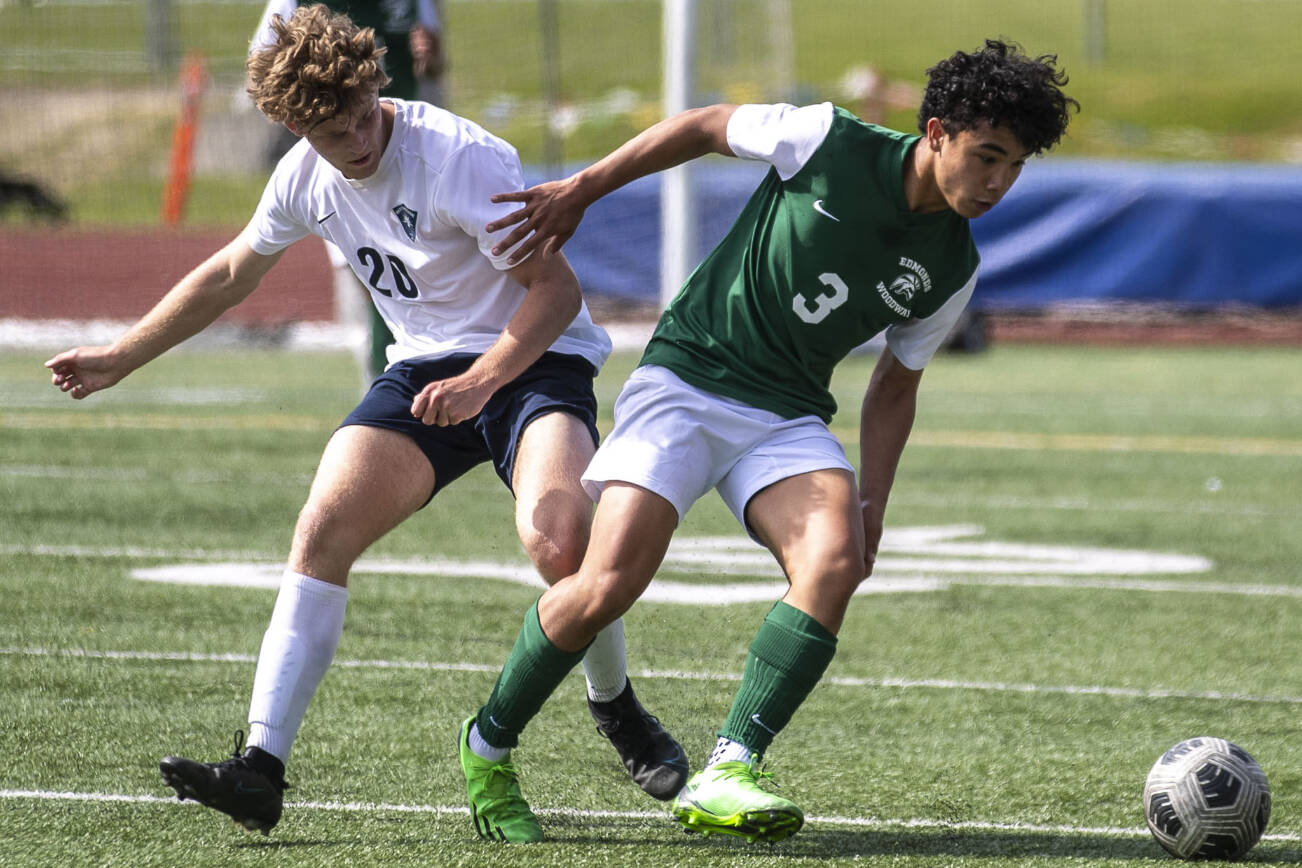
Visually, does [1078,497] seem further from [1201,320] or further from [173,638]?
[1201,320]

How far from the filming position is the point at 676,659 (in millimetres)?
5934

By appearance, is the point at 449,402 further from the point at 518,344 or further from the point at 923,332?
the point at 923,332

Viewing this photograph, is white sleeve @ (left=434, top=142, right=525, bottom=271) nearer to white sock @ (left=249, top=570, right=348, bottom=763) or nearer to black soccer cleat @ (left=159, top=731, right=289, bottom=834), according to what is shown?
white sock @ (left=249, top=570, right=348, bottom=763)

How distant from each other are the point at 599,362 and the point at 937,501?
17.9 ft

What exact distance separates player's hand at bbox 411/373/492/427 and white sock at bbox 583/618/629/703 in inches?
27.8

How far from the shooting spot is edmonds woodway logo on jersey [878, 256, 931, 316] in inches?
160

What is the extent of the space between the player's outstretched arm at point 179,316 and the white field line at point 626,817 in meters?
0.95

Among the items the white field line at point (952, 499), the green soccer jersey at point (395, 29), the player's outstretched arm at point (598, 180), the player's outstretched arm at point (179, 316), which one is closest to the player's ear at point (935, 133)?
the player's outstretched arm at point (598, 180)

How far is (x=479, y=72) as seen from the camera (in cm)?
A: 3266

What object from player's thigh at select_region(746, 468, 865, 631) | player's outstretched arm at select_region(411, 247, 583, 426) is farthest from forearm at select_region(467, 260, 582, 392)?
player's thigh at select_region(746, 468, 865, 631)

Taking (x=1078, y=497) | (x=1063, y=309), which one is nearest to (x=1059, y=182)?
(x=1063, y=309)

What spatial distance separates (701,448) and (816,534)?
341 mm

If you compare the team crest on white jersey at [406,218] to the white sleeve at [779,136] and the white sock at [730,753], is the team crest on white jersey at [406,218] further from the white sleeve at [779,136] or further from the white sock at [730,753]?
the white sock at [730,753]

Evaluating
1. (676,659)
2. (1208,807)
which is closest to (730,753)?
(1208,807)
